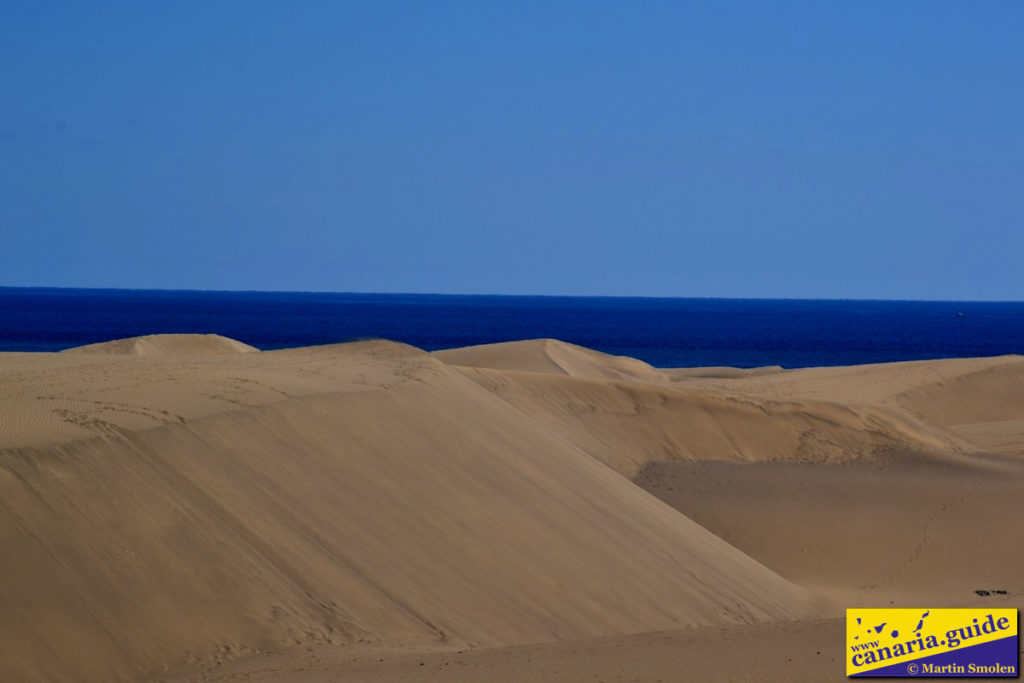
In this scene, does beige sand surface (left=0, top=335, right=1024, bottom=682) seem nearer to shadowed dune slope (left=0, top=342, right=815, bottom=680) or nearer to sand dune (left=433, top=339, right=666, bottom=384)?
shadowed dune slope (left=0, top=342, right=815, bottom=680)

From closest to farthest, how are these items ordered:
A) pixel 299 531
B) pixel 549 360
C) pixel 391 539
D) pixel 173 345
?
pixel 299 531, pixel 391 539, pixel 549 360, pixel 173 345

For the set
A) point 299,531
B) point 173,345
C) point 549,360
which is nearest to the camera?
point 299,531

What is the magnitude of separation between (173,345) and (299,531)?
25.3 meters

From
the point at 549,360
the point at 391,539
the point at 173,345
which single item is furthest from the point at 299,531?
the point at 173,345

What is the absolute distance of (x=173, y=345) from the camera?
1344 inches

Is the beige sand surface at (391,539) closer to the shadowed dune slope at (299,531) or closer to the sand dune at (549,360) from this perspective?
the shadowed dune slope at (299,531)

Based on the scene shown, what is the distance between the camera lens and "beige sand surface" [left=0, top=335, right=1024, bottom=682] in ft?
Answer: 26.8

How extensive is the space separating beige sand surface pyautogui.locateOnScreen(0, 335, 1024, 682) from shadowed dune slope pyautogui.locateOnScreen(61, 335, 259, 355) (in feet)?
44.4

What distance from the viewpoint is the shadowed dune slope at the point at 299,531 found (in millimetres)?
8448

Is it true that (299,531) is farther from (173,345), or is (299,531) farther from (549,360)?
(173,345)

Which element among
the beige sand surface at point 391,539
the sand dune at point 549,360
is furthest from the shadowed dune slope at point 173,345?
the beige sand surface at point 391,539

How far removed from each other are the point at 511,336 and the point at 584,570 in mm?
77136

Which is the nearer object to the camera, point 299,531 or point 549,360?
point 299,531

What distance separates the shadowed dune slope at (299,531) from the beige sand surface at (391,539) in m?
0.03
